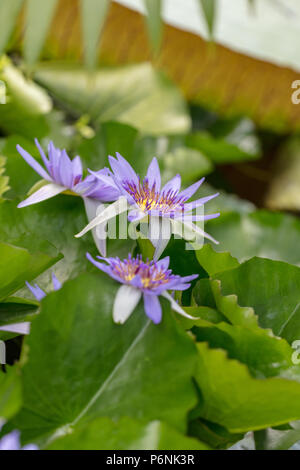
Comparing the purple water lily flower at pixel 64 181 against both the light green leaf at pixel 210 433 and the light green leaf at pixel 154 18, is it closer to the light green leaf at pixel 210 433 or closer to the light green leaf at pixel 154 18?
the light green leaf at pixel 210 433

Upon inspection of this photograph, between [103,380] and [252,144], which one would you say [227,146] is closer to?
[252,144]

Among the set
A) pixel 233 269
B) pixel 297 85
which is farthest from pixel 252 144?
pixel 233 269

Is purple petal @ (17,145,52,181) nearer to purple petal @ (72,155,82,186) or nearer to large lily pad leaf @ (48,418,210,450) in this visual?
purple petal @ (72,155,82,186)

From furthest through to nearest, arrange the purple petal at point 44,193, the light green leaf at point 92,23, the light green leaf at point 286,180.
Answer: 1. the light green leaf at point 286,180
2. the light green leaf at point 92,23
3. the purple petal at point 44,193

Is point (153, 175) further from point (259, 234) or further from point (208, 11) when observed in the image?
point (259, 234)

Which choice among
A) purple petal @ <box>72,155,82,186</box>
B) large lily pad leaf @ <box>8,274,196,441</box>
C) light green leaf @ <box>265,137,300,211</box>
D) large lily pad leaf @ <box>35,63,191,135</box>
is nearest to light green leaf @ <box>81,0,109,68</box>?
purple petal @ <box>72,155,82,186</box>

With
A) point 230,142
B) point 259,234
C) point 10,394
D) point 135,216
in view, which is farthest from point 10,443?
point 230,142

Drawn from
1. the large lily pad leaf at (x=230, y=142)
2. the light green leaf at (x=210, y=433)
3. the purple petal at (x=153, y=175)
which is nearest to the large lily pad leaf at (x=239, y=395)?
the light green leaf at (x=210, y=433)
